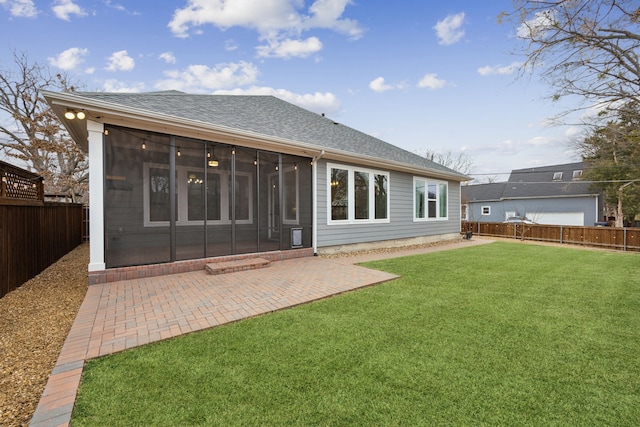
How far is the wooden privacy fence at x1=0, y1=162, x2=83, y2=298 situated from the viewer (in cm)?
445

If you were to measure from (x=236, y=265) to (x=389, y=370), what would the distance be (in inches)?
170

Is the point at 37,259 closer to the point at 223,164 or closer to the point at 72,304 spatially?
the point at 72,304

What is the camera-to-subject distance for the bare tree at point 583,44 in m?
3.74

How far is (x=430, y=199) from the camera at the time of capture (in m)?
11.6

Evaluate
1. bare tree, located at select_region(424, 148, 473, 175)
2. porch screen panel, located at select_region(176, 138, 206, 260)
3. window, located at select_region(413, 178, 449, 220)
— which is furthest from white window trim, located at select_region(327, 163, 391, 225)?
bare tree, located at select_region(424, 148, 473, 175)

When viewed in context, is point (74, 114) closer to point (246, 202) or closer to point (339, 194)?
point (246, 202)

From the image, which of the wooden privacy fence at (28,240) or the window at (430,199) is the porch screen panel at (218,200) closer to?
the wooden privacy fence at (28,240)

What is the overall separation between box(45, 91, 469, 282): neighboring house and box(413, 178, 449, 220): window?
8 cm

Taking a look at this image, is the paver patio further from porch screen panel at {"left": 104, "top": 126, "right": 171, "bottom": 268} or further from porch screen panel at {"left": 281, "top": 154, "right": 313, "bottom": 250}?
porch screen panel at {"left": 281, "top": 154, "right": 313, "bottom": 250}

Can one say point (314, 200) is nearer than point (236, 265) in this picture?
No

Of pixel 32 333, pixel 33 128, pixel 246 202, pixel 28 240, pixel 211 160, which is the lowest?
pixel 32 333

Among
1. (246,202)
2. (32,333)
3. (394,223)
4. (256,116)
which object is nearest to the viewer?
(32,333)

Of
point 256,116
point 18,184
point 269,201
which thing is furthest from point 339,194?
point 18,184

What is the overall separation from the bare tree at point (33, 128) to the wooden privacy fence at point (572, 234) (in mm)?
21613
